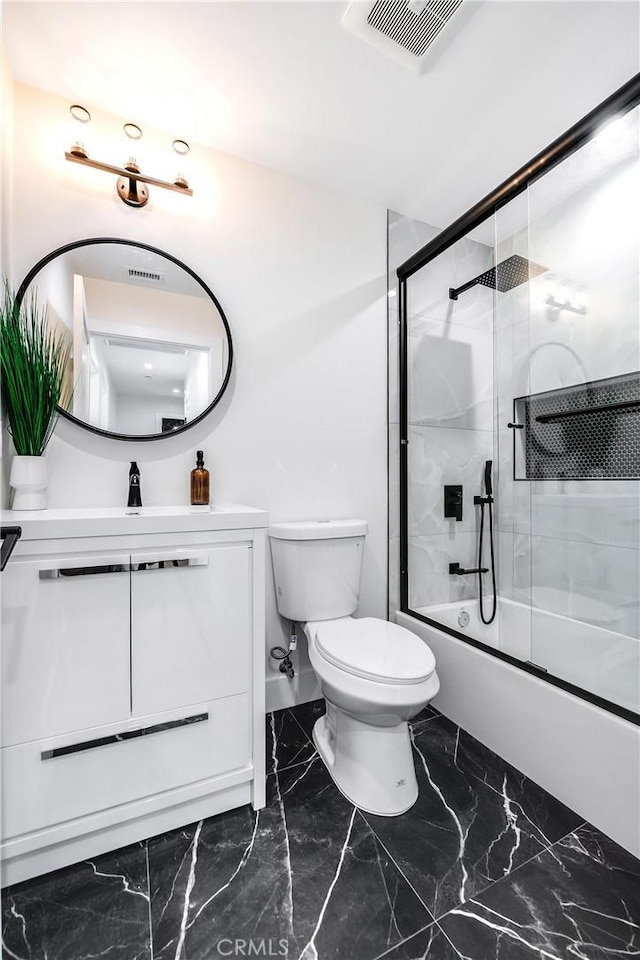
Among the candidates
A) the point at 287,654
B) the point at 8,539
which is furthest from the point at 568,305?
the point at 8,539

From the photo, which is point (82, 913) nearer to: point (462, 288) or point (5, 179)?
point (5, 179)

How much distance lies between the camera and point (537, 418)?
1.60m

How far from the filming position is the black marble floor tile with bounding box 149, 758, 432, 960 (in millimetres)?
898

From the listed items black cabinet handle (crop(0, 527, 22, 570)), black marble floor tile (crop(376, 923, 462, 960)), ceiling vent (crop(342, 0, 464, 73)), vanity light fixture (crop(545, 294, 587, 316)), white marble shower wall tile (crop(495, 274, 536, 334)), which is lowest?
black marble floor tile (crop(376, 923, 462, 960))

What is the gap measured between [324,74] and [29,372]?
1369mm

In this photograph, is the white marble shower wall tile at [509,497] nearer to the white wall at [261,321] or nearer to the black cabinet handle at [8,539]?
the white wall at [261,321]

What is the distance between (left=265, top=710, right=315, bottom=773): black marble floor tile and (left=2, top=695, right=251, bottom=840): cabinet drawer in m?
0.29

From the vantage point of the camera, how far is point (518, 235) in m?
1.57

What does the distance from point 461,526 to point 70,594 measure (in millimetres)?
1606

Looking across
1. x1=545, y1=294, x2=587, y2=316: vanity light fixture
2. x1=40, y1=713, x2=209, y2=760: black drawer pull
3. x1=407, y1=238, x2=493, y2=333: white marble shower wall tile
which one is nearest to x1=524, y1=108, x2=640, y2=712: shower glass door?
x1=545, y1=294, x2=587, y2=316: vanity light fixture

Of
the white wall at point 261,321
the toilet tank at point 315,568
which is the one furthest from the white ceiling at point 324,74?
the toilet tank at point 315,568

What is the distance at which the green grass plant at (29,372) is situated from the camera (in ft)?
4.11

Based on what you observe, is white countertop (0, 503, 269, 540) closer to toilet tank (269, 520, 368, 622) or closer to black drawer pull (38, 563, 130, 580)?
black drawer pull (38, 563, 130, 580)

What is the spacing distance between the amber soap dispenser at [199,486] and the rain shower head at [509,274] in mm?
1399
